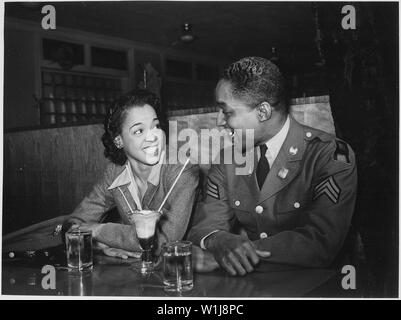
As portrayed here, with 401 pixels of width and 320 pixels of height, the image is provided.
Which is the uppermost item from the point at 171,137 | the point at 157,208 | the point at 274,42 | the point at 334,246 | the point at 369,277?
the point at 274,42

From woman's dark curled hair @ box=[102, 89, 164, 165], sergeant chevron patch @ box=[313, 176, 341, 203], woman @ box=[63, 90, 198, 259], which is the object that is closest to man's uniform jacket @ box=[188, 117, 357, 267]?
sergeant chevron patch @ box=[313, 176, 341, 203]

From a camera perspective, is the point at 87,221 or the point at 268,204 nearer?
the point at 268,204

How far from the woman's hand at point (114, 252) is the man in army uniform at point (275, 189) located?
27cm

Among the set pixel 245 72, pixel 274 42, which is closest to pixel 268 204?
pixel 245 72

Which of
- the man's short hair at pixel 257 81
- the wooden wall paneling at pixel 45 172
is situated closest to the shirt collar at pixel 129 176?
the wooden wall paneling at pixel 45 172

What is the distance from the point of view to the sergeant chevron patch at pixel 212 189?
6.64 feet

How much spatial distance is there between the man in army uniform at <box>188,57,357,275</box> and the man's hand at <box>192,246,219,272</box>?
2 centimetres

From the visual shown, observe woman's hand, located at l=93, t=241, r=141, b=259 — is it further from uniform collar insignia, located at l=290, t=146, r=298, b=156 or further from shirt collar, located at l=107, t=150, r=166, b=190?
uniform collar insignia, located at l=290, t=146, r=298, b=156

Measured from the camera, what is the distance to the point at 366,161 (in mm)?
1938

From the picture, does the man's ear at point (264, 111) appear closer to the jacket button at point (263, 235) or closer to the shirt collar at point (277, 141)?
the shirt collar at point (277, 141)

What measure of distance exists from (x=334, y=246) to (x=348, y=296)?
0.26 m

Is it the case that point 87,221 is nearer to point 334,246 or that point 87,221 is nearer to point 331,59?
point 334,246

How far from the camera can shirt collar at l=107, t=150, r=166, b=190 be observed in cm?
207

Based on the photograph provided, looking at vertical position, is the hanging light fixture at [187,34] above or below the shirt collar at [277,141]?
above
